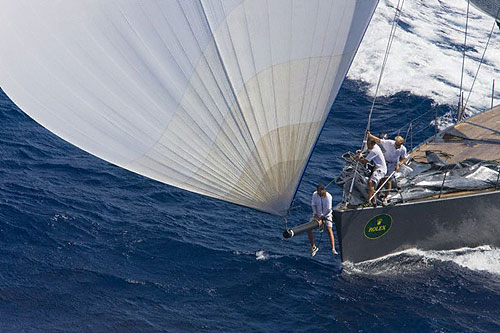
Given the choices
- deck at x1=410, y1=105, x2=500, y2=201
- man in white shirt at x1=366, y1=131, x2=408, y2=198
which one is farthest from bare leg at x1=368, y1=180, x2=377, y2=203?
deck at x1=410, y1=105, x2=500, y2=201

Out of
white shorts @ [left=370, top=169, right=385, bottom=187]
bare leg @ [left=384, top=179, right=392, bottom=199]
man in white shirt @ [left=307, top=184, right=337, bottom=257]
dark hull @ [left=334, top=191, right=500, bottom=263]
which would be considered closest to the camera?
man in white shirt @ [left=307, top=184, right=337, bottom=257]

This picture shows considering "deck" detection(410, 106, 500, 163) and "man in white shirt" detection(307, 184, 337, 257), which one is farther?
"deck" detection(410, 106, 500, 163)

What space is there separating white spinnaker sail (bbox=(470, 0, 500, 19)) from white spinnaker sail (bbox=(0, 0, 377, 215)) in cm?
1166

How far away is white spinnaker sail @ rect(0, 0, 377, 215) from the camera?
13.8 m

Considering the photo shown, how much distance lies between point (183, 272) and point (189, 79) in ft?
21.7

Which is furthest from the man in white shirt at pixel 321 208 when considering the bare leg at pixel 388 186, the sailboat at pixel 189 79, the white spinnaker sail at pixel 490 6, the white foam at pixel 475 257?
the white spinnaker sail at pixel 490 6

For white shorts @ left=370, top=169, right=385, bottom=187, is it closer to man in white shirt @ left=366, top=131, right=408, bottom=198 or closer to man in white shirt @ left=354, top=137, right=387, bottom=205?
man in white shirt @ left=354, top=137, right=387, bottom=205

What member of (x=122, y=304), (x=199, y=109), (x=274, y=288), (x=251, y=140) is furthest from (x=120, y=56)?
(x=274, y=288)

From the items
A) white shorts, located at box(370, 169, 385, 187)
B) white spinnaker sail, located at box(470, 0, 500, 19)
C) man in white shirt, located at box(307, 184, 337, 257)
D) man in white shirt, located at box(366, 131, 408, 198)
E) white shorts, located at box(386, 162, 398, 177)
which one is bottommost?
man in white shirt, located at box(307, 184, 337, 257)

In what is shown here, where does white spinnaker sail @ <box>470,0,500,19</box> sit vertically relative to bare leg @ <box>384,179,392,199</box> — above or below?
above

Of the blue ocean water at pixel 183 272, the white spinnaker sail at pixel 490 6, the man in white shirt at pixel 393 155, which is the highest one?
the white spinnaker sail at pixel 490 6

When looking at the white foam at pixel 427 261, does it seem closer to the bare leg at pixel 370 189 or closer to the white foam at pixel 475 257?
the white foam at pixel 475 257

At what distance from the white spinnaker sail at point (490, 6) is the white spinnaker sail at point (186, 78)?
1166 centimetres

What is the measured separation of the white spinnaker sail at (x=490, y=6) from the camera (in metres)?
25.3
